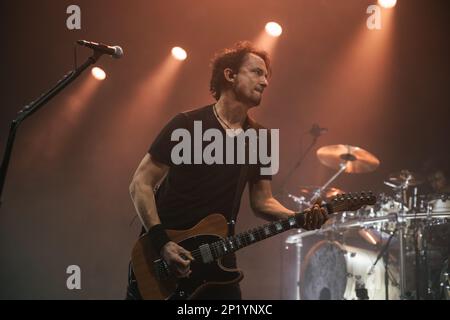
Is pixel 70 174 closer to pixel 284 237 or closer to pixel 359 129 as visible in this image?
pixel 284 237

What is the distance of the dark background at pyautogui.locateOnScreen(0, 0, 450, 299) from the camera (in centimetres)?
312

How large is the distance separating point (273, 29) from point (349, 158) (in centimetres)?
94

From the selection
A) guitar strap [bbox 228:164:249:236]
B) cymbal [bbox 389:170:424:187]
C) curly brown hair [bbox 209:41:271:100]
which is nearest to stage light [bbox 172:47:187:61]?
curly brown hair [bbox 209:41:271:100]

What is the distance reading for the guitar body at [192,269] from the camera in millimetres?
2424

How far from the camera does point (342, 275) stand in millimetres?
3434

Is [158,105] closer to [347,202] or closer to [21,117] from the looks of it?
[21,117]

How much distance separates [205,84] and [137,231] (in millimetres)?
947

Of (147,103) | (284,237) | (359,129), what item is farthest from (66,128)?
(359,129)

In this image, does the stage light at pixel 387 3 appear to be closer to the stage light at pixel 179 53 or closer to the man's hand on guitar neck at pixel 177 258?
the stage light at pixel 179 53

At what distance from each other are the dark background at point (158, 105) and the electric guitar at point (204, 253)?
62 centimetres

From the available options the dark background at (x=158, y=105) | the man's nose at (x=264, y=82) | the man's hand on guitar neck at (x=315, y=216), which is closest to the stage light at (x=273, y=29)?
the dark background at (x=158, y=105)

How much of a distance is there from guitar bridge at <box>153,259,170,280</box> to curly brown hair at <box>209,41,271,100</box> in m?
1.00

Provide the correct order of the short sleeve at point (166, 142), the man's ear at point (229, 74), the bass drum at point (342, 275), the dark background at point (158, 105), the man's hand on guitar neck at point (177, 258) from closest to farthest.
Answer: the man's hand on guitar neck at point (177, 258), the short sleeve at point (166, 142), the man's ear at point (229, 74), the dark background at point (158, 105), the bass drum at point (342, 275)

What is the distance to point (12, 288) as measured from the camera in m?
3.16
